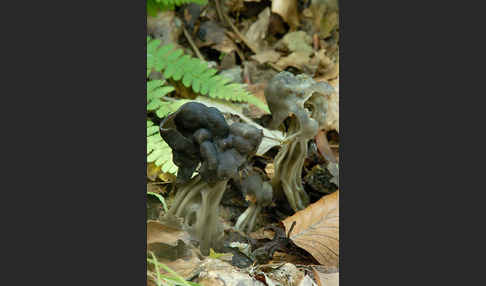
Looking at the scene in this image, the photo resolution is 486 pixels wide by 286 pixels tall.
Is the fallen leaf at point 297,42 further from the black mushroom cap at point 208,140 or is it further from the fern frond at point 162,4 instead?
the black mushroom cap at point 208,140

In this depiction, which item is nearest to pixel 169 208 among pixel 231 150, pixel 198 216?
pixel 198 216

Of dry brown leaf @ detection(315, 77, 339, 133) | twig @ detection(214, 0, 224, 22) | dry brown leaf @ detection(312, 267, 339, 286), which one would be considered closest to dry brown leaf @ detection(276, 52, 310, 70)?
dry brown leaf @ detection(315, 77, 339, 133)

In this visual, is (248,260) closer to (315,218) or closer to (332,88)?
(315,218)

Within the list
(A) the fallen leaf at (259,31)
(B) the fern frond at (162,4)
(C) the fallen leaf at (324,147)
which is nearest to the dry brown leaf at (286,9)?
(A) the fallen leaf at (259,31)

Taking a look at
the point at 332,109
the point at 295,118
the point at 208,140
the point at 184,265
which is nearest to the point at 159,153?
the point at 208,140

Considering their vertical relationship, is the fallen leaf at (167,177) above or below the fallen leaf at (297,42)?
below

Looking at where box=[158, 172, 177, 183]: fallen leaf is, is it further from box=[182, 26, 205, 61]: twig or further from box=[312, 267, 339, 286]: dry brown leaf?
box=[182, 26, 205, 61]: twig

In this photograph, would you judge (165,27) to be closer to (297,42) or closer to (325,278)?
(297,42)
